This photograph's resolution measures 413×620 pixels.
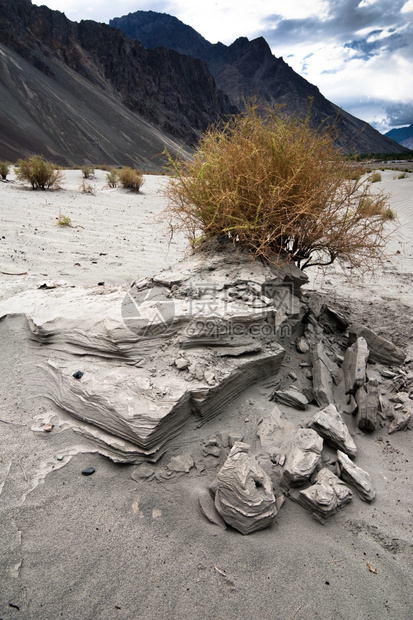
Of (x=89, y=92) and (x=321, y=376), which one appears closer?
(x=321, y=376)

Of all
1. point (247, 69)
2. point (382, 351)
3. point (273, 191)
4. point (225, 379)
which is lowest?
point (382, 351)

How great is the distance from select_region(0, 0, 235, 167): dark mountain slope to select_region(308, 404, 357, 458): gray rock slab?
1627 inches

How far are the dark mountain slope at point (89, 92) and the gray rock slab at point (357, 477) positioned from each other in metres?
41.6

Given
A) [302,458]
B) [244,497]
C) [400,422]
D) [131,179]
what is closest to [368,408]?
[400,422]

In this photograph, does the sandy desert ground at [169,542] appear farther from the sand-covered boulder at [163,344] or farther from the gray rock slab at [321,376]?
the gray rock slab at [321,376]

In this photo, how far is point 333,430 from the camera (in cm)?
210

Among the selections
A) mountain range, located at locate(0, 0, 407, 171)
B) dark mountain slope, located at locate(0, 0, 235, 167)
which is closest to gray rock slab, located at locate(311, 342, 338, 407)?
mountain range, located at locate(0, 0, 407, 171)

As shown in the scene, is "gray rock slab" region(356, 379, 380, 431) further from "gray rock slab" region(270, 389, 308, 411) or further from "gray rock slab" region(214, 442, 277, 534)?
"gray rock slab" region(214, 442, 277, 534)

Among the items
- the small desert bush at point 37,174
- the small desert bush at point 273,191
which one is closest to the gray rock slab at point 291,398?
the small desert bush at point 273,191

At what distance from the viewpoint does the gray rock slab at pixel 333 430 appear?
2.07 m

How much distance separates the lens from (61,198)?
29.7 ft

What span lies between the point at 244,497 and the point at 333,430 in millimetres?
733

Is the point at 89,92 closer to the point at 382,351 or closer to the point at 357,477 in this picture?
the point at 382,351

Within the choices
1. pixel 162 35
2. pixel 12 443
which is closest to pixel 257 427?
pixel 12 443
